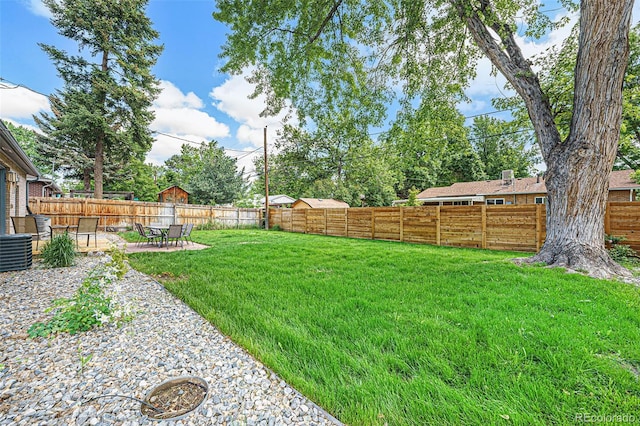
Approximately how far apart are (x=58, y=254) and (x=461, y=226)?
1126 centimetres

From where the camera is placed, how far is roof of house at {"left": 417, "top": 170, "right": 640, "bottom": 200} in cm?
1686

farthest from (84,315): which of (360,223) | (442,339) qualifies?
(360,223)

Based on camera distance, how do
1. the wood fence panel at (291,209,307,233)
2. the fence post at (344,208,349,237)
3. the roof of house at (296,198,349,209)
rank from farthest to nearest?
the roof of house at (296,198,349,209) < the wood fence panel at (291,209,307,233) < the fence post at (344,208,349,237)

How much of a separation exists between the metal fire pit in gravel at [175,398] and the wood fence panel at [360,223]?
10.9 meters

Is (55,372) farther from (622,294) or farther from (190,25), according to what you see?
(190,25)

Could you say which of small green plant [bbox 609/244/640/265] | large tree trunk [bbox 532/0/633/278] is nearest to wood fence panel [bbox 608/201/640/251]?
small green plant [bbox 609/244/640/265]

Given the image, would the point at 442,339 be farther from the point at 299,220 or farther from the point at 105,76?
the point at 105,76

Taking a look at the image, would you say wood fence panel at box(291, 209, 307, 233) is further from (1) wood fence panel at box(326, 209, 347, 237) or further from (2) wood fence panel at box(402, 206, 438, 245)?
(2) wood fence panel at box(402, 206, 438, 245)

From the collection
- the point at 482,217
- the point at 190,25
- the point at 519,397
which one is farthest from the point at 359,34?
the point at 519,397

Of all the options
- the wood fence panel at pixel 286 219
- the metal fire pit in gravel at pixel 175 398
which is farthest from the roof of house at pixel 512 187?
the metal fire pit in gravel at pixel 175 398

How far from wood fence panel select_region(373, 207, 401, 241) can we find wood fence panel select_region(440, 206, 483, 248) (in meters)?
1.91

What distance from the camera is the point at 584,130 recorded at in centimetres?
488

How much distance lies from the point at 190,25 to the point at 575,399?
12743 millimetres

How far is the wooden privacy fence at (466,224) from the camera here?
22.4 ft
